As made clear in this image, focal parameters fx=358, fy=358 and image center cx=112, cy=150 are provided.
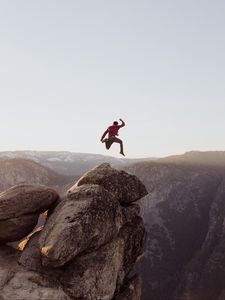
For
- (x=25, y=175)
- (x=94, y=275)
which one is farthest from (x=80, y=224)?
(x=25, y=175)

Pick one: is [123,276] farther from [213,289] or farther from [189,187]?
[189,187]

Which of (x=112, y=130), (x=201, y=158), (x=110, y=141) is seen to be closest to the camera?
(x=112, y=130)

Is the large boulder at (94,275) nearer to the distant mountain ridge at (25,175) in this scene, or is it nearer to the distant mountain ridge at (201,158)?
the distant mountain ridge at (25,175)

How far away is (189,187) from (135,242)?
66.0 metres

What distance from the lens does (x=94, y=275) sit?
2058 cm

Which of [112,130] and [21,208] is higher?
[112,130]

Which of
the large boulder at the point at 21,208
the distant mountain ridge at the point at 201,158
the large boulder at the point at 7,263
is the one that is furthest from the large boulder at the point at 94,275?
the distant mountain ridge at the point at 201,158

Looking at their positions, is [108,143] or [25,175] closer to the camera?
[108,143]

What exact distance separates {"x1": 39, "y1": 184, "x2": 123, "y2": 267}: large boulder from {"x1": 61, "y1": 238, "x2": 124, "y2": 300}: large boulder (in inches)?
23.8

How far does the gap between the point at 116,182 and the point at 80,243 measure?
5931 millimetres

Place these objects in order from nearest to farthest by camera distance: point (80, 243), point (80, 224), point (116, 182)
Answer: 1. point (80, 243)
2. point (80, 224)
3. point (116, 182)

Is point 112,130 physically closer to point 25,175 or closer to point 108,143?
point 108,143

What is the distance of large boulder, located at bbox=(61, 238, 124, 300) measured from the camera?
65.2ft

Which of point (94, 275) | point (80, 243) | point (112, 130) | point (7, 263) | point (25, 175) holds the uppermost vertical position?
point (112, 130)
